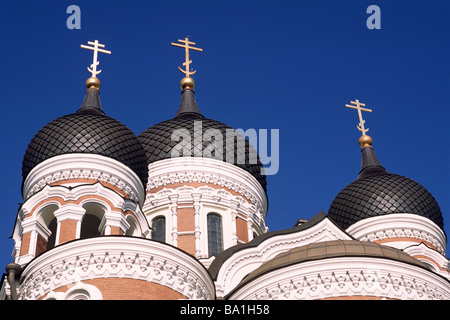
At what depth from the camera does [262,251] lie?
52.3 ft

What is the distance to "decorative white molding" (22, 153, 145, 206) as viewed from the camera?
15898 millimetres

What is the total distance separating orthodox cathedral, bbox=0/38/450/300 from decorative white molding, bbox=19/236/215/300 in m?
0.02

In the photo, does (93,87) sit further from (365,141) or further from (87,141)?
(365,141)

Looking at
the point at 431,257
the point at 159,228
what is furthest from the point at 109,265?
the point at 431,257

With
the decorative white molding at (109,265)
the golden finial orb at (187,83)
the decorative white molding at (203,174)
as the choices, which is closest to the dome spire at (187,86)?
the golden finial orb at (187,83)

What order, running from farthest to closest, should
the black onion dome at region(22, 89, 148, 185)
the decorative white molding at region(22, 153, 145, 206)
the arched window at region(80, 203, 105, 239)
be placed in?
the black onion dome at region(22, 89, 148, 185) < the decorative white molding at region(22, 153, 145, 206) < the arched window at region(80, 203, 105, 239)

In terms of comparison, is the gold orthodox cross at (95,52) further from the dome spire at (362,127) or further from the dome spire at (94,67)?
the dome spire at (362,127)

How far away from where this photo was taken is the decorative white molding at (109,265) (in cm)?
1286

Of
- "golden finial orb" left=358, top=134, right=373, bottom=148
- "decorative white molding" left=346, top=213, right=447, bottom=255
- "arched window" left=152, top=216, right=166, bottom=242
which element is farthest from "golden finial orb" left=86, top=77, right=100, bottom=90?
"golden finial orb" left=358, top=134, right=373, bottom=148

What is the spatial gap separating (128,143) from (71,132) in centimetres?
115

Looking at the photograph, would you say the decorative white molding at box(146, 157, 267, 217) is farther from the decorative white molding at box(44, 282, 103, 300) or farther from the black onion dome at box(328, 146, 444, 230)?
the decorative white molding at box(44, 282, 103, 300)

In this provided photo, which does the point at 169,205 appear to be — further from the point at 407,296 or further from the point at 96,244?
the point at 407,296

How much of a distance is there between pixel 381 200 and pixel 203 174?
4.31 meters

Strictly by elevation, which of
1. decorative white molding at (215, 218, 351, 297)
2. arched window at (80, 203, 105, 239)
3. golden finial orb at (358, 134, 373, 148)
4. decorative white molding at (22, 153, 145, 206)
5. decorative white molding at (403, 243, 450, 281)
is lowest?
decorative white molding at (215, 218, 351, 297)
